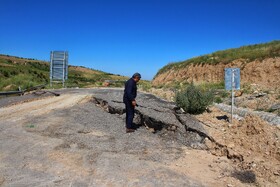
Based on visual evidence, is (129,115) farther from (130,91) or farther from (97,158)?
(97,158)

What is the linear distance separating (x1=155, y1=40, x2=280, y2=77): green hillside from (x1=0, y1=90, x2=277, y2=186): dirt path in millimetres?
25535

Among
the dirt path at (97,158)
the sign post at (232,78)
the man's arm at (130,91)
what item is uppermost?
the sign post at (232,78)

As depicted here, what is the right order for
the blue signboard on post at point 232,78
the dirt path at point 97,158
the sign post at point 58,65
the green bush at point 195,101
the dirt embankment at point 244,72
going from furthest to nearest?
1. the dirt embankment at point 244,72
2. the sign post at point 58,65
3. the green bush at point 195,101
4. the blue signboard on post at point 232,78
5. the dirt path at point 97,158

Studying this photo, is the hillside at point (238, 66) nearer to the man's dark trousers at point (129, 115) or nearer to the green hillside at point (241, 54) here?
the green hillside at point (241, 54)

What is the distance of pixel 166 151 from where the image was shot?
348 inches

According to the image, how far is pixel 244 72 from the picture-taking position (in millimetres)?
33781

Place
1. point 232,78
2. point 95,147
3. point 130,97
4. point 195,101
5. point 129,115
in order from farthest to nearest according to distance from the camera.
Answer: point 195,101 → point 232,78 → point 129,115 → point 130,97 → point 95,147

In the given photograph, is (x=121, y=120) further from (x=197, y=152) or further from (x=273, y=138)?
(x=273, y=138)

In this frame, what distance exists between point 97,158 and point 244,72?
28.1m

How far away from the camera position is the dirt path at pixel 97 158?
261 inches

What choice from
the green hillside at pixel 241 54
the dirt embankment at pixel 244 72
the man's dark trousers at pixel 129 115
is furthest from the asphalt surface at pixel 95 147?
the green hillside at pixel 241 54

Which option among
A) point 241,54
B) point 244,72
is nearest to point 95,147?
point 244,72

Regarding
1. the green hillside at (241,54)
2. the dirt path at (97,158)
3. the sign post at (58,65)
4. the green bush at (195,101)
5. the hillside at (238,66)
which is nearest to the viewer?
the dirt path at (97,158)

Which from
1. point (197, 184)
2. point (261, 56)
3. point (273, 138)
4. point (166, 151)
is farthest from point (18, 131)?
point (261, 56)
